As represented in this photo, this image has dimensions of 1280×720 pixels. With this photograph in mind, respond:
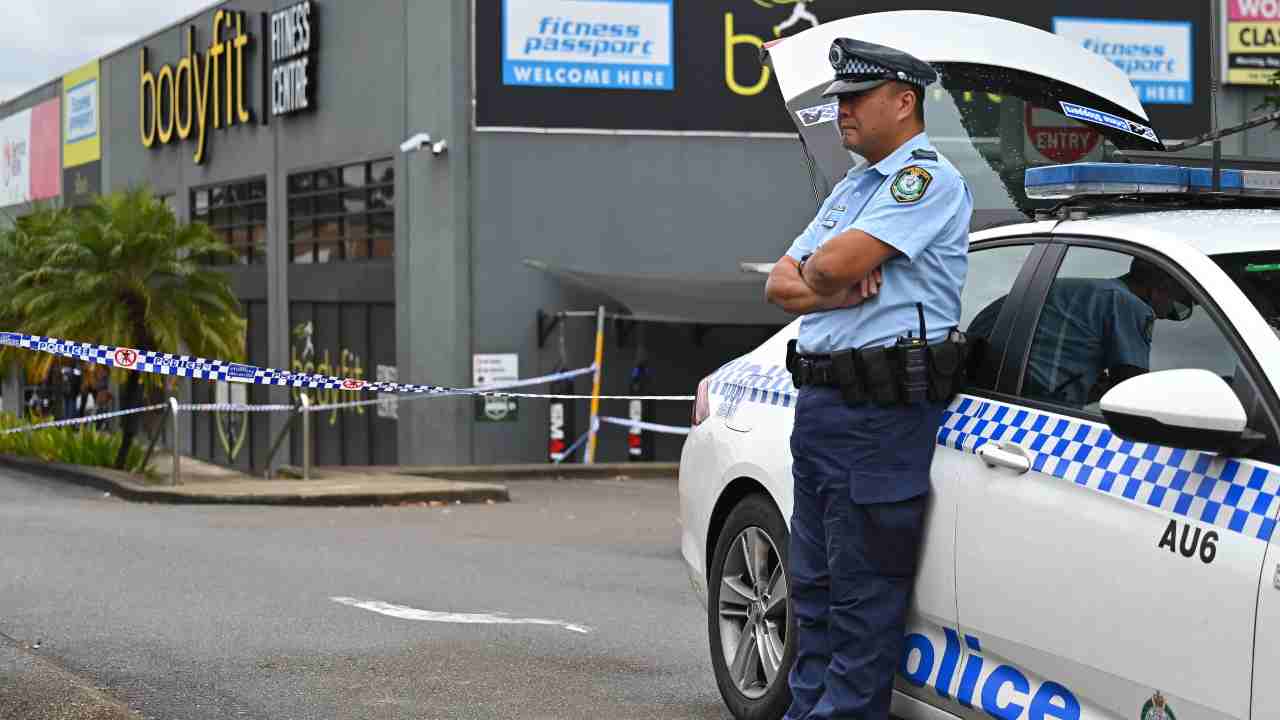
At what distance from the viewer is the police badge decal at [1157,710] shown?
4.03 m

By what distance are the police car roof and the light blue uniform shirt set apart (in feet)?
0.96

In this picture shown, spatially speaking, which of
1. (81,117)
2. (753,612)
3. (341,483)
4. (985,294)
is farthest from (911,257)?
(81,117)

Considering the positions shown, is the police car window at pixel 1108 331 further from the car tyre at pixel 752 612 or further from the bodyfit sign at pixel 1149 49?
the bodyfit sign at pixel 1149 49

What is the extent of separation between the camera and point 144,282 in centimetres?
2220

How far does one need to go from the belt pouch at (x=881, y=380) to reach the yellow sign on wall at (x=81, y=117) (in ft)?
130

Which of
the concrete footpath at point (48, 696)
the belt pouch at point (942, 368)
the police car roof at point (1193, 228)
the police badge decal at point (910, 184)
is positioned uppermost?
the police badge decal at point (910, 184)

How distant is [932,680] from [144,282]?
18.5m

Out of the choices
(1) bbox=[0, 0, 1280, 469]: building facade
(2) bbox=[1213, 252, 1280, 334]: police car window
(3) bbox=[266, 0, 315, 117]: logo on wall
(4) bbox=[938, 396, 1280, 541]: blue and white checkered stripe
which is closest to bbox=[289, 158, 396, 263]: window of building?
(1) bbox=[0, 0, 1280, 469]: building facade

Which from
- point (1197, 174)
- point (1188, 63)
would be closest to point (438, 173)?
point (1188, 63)

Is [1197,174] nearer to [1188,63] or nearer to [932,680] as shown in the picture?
[932,680]

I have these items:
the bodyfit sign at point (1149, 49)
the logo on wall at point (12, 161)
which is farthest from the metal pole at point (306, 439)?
the logo on wall at point (12, 161)

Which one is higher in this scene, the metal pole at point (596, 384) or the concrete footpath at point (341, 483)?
the metal pole at point (596, 384)

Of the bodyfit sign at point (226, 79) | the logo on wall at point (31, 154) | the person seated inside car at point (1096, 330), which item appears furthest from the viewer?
the logo on wall at point (31, 154)

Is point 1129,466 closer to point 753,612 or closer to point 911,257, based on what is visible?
point 911,257
